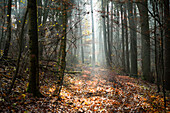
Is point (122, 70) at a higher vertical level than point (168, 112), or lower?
higher

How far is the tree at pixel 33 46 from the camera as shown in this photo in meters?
4.56

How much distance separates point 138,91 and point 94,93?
8.15 ft

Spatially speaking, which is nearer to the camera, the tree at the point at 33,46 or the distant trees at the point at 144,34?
the tree at the point at 33,46

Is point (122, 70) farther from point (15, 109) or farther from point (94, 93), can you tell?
point (15, 109)

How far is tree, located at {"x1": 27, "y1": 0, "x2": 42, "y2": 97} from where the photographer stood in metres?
4.56

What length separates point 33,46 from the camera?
463 cm

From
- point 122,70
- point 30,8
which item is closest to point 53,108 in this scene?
point 30,8

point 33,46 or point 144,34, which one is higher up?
point 144,34

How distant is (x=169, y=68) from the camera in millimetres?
7195

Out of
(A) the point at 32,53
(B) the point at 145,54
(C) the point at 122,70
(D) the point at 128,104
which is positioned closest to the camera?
(A) the point at 32,53

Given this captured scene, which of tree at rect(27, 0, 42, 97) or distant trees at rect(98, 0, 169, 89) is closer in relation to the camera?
tree at rect(27, 0, 42, 97)

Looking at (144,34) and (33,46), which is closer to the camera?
(33,46)

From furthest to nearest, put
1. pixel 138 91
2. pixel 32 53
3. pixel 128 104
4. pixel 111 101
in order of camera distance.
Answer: pixel 138 91
pixel 111 101
pixel 128 104
pixel 32 53

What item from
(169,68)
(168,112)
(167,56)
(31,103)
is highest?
(167,56)
